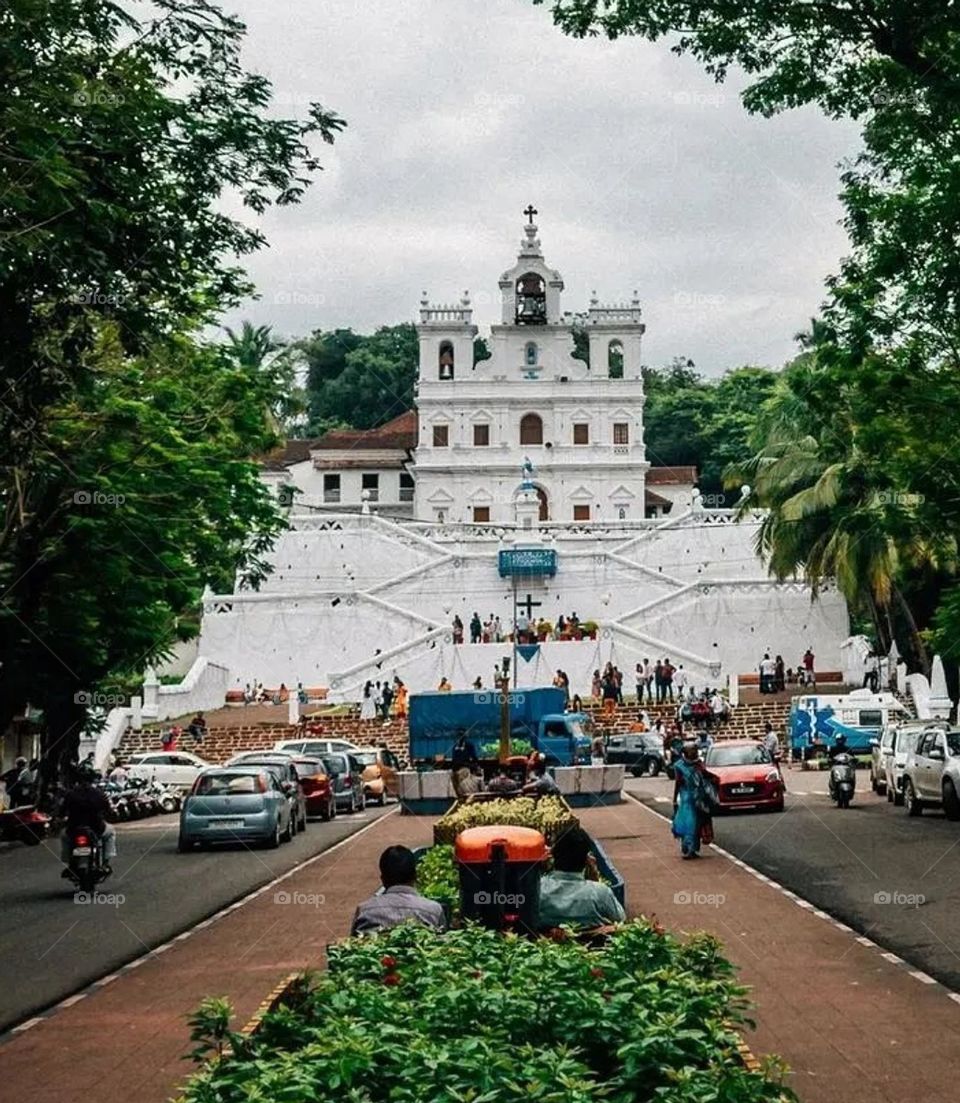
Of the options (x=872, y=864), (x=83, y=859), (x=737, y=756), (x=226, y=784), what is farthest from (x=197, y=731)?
(x=872, y=864)

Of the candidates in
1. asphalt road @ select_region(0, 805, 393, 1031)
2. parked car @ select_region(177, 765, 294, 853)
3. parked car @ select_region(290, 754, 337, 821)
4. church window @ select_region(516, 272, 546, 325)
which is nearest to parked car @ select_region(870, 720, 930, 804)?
asphalt road @ select_region(0, 805, 393, 1031)

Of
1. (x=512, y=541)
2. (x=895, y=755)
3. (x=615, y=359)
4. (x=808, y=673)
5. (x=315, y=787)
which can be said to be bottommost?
(x=315, y=787)

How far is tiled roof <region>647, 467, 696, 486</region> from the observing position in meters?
97.7

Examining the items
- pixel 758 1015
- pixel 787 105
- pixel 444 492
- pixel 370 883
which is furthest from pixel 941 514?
pixel 444 492

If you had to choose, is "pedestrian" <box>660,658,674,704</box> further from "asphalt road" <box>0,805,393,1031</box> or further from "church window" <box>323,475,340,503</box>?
"church window" <box>323,475,340,503</box>

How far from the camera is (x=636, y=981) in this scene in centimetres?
600

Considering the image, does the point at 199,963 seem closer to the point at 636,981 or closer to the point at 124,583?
the point at 636,981

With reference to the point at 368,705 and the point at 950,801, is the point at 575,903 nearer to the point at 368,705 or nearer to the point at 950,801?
the point at 950,801

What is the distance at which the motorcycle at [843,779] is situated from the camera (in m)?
30.5

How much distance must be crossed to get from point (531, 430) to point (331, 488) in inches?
456

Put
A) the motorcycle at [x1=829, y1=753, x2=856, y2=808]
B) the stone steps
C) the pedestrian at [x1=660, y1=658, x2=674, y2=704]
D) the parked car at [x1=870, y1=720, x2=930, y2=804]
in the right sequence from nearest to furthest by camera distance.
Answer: the motorcycle at [x1=829, y1=753, x2=856, y2=808], the parked car at [x1=870, y1=720, x2=930, y2=804], the stone steps, the pedestrian at [x1=660, y1=658, x2=674, y2=704]

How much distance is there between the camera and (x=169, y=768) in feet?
137

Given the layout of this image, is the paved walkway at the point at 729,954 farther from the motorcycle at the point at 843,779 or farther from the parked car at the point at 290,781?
the motorcycle at the point at 843,779

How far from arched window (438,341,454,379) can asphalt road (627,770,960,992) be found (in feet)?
199
